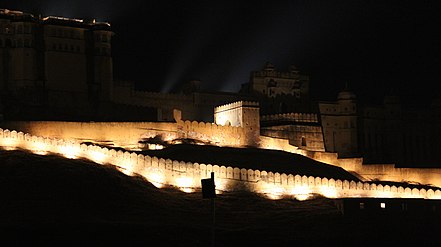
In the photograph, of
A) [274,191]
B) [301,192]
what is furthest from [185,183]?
[301,192]

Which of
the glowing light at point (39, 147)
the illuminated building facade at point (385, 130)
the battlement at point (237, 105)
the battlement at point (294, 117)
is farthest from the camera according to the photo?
the illuminated building facade at point (385, 130)

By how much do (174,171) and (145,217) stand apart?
10738 mm

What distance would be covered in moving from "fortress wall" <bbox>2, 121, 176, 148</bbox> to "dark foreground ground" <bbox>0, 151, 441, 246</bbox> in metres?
9.30

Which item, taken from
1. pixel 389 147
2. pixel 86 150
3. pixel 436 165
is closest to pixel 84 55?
pixel 86 150

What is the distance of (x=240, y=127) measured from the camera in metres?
67.9

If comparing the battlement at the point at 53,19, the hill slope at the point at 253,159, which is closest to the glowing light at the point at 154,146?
the hill slope at the point at 253,159

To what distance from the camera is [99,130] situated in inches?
2324

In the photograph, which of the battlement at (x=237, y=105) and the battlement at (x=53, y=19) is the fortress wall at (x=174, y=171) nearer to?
the battlement at (x=237, y=105)

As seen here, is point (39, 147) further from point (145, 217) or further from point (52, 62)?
point (52, 62)

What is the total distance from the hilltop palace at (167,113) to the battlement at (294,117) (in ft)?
0.36

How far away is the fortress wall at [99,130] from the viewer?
56.0 meters

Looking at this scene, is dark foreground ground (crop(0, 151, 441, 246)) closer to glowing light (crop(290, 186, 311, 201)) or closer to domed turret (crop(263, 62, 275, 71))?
glowing light (crop(290, 186, 311, 201))

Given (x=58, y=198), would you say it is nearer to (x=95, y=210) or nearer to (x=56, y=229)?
(x=95, y=210)

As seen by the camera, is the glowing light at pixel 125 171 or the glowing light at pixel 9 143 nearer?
the glowing light at pixel 125 171
